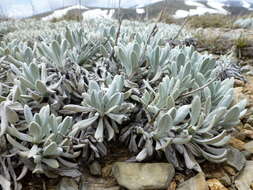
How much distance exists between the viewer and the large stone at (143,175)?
4.94ft

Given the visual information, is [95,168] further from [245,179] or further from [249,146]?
[249,146]

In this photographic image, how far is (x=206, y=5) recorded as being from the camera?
135 ft

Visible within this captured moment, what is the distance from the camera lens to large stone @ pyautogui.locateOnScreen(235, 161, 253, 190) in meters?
1.57

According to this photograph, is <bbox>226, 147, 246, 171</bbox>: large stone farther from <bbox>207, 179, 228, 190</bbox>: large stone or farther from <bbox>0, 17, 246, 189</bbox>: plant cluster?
<bbox>207, 179, 228, 190</bbox>: large stone

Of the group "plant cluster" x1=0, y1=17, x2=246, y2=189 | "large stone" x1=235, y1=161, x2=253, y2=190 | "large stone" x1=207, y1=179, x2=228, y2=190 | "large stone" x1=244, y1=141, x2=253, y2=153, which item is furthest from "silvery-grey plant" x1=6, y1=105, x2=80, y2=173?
"large stone" x1=244, y1=141, x2=253, y2=153

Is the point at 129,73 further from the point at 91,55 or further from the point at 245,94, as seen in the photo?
the point at 245,94

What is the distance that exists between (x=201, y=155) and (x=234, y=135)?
0.44 metres

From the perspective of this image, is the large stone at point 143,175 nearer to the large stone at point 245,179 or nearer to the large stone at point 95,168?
the large stone at point 95,168

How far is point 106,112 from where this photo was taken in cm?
165

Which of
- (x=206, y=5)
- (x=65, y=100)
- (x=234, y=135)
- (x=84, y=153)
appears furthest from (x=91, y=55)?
(x=206, y=5)

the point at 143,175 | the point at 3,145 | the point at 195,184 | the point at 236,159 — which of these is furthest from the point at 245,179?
the point at 3,145

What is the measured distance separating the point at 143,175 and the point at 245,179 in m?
0.62

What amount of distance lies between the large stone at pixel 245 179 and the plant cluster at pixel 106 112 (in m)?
0.15

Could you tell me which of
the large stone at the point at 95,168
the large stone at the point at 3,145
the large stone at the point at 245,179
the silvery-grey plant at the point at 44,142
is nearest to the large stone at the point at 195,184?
the large stone at the point at 245,179
